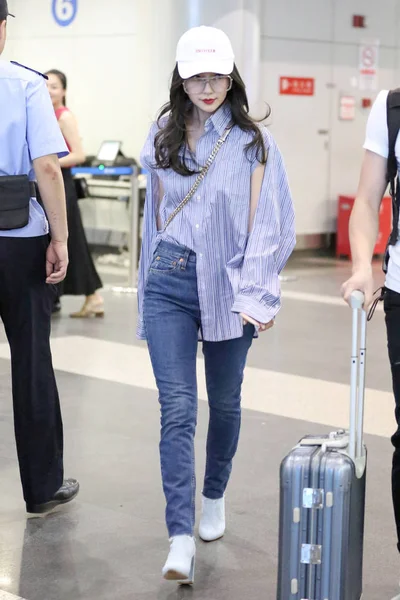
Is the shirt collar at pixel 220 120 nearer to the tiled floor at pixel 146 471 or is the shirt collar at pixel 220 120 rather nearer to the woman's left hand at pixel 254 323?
the woman's left hand at pixel 254 323

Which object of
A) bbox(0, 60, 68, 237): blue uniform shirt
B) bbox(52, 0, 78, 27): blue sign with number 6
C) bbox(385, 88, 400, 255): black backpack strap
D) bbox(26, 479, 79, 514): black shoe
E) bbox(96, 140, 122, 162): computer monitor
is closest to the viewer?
bbox(385, 88, 400, 255): black backpack strap

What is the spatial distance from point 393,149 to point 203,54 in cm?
68

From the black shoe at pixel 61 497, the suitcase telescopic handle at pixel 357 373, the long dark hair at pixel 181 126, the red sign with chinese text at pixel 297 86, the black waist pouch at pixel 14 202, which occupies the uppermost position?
the long dark hair at pixel 181 126

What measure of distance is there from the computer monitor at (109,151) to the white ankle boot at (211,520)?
333 inches

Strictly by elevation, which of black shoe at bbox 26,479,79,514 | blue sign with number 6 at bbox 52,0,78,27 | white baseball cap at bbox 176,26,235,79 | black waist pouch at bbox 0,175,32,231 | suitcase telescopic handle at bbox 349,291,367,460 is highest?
blue sign with number 6 at bbox 52,0,78,27

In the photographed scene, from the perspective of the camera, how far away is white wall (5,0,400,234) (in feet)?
40.2

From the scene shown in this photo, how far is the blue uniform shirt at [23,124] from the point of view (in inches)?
145

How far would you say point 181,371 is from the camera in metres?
3.40

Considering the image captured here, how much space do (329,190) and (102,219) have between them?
2.66 m

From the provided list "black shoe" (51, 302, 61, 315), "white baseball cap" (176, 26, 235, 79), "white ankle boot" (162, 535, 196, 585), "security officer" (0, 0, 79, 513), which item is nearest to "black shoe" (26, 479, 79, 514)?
"security officer" (0, 0, 79, 513)

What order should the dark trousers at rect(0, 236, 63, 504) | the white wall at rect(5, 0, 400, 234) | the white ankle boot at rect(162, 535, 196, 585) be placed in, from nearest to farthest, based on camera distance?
the white ankle boot at rect(162, 535, 196, 585) → the dark trousers at rect(0, 236, 63, 504) → the white wall at rect(5, 0, 400, 234)

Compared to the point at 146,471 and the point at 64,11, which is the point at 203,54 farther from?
the point at 64,11

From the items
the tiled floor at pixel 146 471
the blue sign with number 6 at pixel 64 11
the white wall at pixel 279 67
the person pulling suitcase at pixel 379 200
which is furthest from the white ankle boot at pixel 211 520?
the blue sign with number 6 at pixel 64 11

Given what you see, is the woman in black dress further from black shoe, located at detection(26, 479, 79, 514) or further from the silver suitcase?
the silver suitcase
